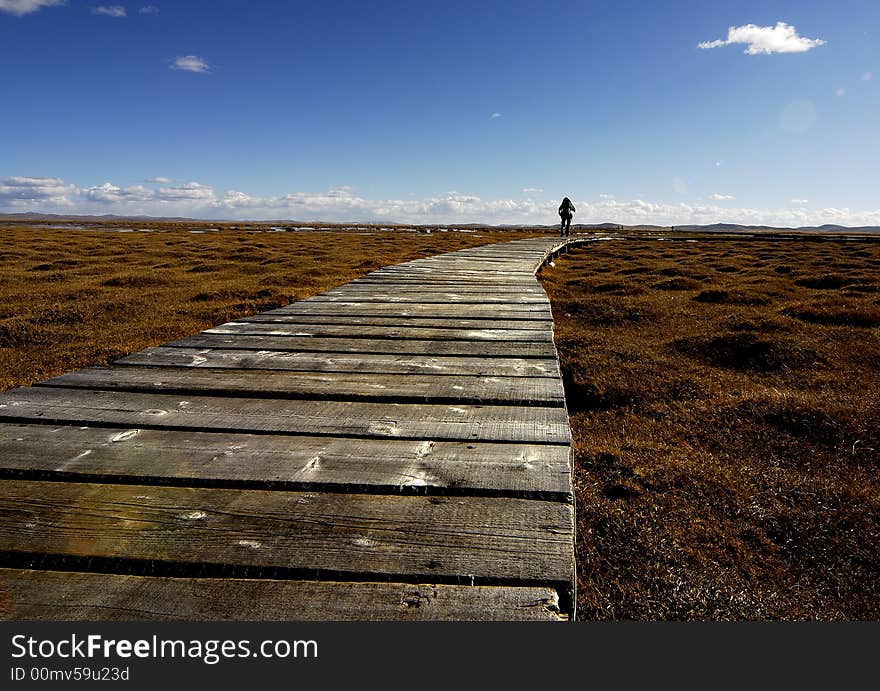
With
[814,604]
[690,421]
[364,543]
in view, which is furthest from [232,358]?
[690,421]

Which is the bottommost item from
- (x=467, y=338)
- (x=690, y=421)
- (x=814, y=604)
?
(x=814, y=604)

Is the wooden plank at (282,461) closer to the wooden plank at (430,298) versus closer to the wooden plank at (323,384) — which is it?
the wooden plank at (323,384)

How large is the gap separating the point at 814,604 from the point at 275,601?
262 centimetres

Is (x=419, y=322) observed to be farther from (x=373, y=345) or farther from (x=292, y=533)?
(x=292, y=533)

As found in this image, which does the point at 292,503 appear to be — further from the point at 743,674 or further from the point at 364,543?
the point at 743,674

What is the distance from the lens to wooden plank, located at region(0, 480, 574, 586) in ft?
3.74

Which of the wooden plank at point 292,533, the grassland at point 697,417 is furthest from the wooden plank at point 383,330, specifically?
the wooden plank at point 292,533

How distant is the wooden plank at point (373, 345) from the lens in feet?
10.00

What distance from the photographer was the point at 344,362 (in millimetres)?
2828

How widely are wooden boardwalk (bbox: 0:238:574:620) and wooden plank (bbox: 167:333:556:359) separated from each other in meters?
0.31

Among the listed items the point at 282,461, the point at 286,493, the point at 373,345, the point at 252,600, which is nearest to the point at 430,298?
the point at 373,345

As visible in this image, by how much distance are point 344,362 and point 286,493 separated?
→ 1427 millimetres

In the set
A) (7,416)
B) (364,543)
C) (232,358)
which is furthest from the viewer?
(232,358)

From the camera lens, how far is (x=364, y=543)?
1.22 meters
